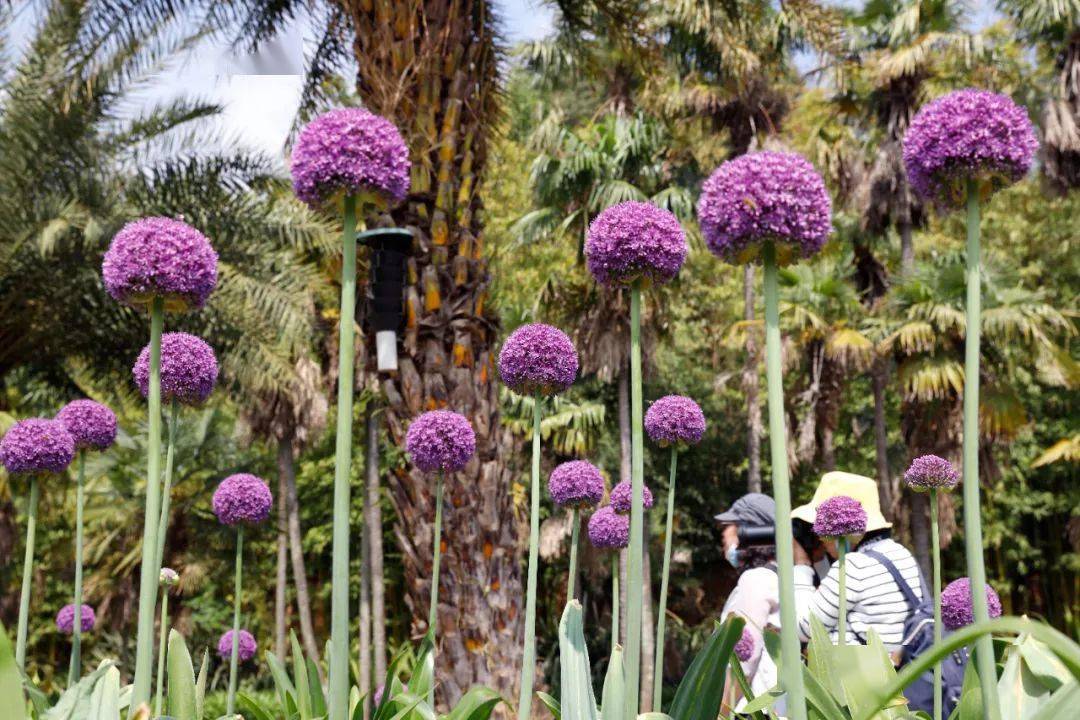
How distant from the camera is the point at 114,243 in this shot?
7.86ft

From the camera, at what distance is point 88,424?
12.3 ft

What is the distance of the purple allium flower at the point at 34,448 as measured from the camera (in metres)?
3.49

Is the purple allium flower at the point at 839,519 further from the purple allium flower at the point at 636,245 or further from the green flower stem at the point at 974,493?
the green flower stem at the point at 974,493

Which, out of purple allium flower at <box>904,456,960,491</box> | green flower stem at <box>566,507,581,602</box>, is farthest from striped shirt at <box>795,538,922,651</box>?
green flower stem at <box>566,507,581,602</box>

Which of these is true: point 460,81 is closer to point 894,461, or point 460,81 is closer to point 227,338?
point 227,338

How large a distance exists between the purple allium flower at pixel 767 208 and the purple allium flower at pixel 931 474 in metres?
Result: 1.51

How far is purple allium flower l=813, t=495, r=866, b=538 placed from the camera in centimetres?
332

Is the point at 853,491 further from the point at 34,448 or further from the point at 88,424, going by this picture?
the point at 34,448

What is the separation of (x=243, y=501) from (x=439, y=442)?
878 mm

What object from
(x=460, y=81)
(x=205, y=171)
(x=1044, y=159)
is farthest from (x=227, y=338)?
(x=1044, y=159)

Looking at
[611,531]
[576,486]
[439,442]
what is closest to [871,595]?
[611,531]

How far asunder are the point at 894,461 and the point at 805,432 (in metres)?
2.61

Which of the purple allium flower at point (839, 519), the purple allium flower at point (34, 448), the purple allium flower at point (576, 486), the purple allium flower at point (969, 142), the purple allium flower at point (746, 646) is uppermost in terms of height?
the purple allium flower at point (969, 142)

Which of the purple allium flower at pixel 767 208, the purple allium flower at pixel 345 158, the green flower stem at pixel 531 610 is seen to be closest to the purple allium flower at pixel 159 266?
the purple allium flower at pixel 345 158
